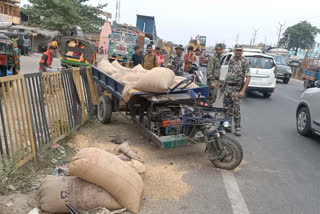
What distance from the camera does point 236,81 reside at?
22.2ft

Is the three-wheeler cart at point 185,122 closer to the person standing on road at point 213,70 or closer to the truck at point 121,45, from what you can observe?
the person standing on road at point 213,70

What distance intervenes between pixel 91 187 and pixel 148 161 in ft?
5.45

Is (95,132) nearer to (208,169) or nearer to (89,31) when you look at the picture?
(208,169)

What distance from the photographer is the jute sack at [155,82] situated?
15.7ft

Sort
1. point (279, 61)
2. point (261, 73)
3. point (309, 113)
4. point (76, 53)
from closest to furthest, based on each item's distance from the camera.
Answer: point (309, 113) → point (261, 73) → point (76, 53) → point (279, 61)

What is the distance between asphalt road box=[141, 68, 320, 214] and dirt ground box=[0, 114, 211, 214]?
13 centimetres

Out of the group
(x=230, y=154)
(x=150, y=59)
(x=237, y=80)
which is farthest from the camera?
(x=150, y=59)

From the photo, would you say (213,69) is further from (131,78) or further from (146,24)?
(146,24)

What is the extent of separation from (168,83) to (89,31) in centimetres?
3662

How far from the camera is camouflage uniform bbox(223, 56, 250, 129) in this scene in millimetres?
6758

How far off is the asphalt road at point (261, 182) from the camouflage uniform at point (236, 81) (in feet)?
1.91

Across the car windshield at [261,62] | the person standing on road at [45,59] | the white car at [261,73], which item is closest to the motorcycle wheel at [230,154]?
the person standing on road at [45,59]

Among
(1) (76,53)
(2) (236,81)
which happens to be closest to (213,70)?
(2) (236,81)

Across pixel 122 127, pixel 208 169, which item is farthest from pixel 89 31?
pixel 208 169
